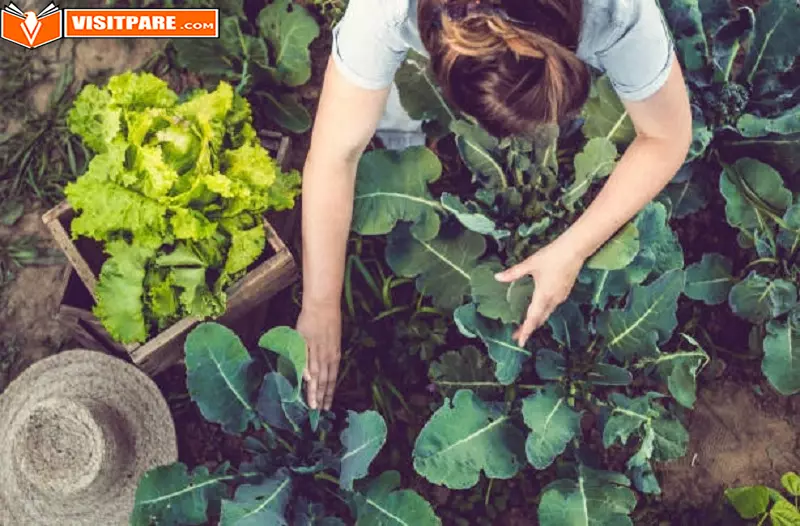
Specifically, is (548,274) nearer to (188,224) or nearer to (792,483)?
(188,224)

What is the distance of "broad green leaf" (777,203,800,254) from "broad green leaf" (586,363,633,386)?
0.71 metres

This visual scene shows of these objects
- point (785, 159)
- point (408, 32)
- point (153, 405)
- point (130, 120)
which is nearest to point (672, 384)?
point (785, 159)

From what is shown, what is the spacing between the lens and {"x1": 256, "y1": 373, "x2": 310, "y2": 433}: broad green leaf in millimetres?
2293

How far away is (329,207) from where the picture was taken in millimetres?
2100

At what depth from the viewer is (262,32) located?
2744 millimetres

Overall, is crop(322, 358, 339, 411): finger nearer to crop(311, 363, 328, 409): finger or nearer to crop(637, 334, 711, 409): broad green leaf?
crop(311, 363, 328, 409): finger

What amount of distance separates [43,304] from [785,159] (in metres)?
2.48

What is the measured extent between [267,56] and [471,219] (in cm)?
93

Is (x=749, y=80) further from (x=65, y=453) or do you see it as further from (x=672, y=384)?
(x=65, y=453)

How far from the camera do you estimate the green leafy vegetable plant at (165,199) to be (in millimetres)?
2109

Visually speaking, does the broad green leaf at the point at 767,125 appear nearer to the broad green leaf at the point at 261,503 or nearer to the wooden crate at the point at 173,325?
the wooden crate at the point at 173,325

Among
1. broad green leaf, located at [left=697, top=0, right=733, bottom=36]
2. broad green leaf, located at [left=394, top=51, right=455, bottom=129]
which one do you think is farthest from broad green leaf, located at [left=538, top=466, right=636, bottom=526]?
broad green leaf, located at [left=697, top=0, right=733, bottom=36]

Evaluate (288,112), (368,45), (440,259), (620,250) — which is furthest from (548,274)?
(288,112)

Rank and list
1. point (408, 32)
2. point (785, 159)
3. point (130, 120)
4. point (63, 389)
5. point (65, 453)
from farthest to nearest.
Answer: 1. point (785, 159)
2. point (63, 389)
3. point (130, 120)
4. point (65, 453)
5. point (408, 32)
